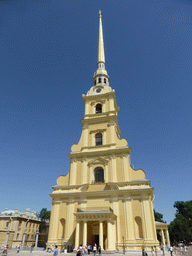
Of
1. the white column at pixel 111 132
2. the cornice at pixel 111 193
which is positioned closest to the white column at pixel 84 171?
the cornice at pixel 111 193

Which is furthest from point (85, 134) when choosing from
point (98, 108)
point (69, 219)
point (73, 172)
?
point (69, 219)

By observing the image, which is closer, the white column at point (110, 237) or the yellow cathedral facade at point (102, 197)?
the white column at point (110, 237)

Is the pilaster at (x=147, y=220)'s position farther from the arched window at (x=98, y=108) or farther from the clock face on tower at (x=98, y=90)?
the clock face on tower at (x=98, y=90)

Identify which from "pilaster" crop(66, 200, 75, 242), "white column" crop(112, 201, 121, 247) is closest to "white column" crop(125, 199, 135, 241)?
"white column" crop(112, 201, 121, 247)

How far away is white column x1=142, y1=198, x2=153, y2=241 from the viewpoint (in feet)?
68.6

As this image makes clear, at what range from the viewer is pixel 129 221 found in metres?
22.2

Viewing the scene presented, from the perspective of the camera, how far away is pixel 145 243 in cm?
2045

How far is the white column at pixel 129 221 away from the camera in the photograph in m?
21.4

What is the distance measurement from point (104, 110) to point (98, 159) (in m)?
9.05

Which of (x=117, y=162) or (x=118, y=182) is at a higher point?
(x=117, y=162)

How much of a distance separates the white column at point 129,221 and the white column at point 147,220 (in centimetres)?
149

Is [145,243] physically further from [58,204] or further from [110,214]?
[58,204]

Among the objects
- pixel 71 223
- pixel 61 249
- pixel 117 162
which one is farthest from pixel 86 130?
pixel 61 249

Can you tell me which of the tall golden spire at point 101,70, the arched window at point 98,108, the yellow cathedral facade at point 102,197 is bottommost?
the yellow cathedral facade at point 102,197
